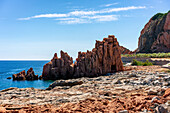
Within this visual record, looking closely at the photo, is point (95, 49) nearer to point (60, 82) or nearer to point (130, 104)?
point (60, 82)

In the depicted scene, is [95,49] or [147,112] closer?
[147,112]

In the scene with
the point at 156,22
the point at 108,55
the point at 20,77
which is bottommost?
the point at 20,77

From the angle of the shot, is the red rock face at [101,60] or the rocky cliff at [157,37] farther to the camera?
the rocky cliff at [157,37]

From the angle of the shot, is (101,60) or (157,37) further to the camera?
(157,37)

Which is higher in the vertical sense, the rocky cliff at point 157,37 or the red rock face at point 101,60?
the rocky cliff at point 157,37

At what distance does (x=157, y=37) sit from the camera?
310 feet

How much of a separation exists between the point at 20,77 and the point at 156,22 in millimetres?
83800

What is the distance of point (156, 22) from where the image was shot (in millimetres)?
104812

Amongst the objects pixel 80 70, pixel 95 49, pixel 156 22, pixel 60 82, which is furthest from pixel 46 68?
pixel 156 22

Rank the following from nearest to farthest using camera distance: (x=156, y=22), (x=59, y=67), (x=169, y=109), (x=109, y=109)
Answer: (x=169, y=109) → (x=109, y=109) → (x=59, y=67) → (x=156, y=22)

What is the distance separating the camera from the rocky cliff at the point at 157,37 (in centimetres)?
9000

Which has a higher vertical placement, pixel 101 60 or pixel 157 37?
pixel 157 37

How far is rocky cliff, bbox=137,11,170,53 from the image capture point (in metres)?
90.0

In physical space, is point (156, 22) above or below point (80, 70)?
above
